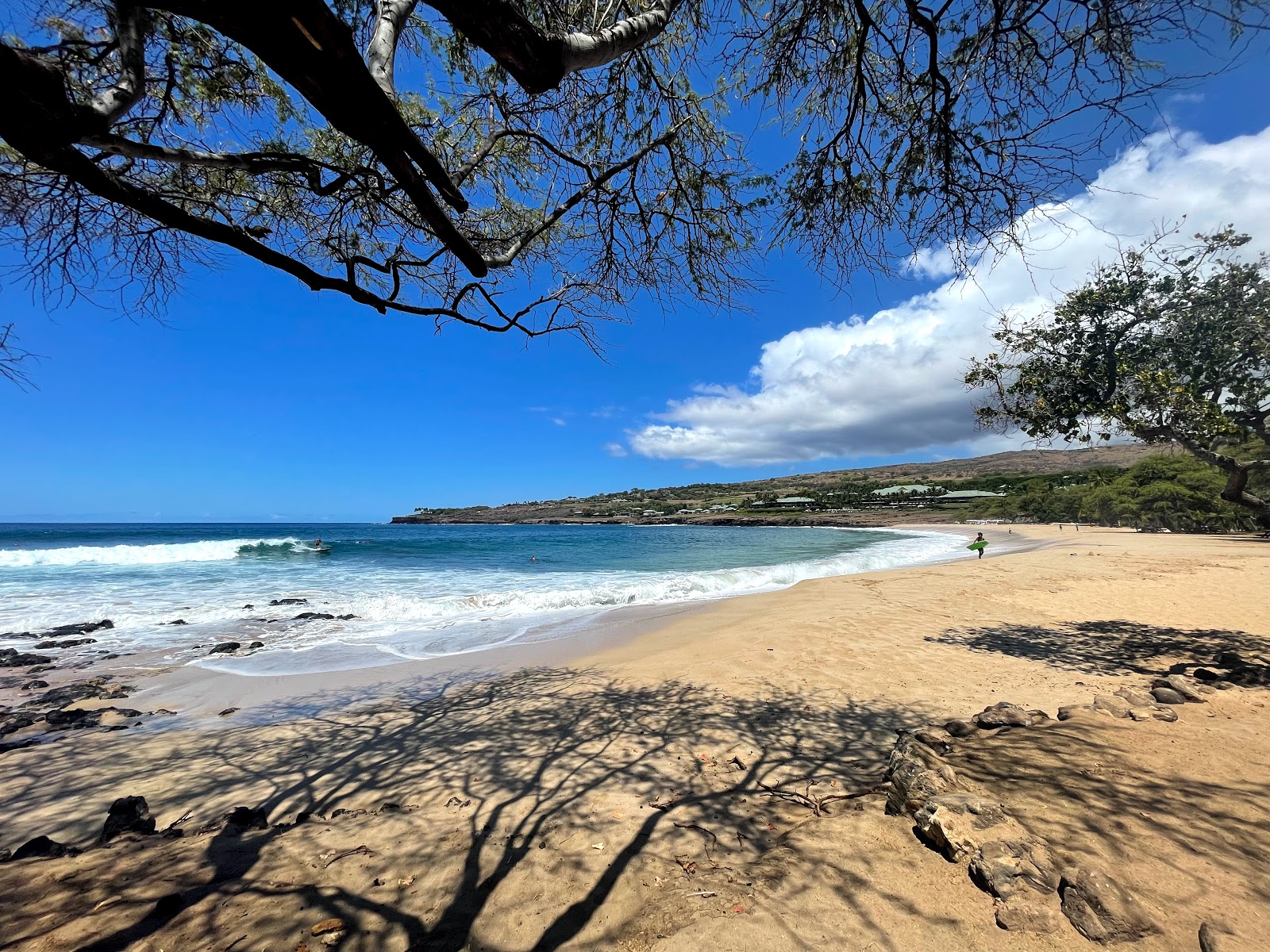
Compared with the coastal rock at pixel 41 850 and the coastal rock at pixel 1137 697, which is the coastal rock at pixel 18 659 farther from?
the coastal rock at pixel 1137 697

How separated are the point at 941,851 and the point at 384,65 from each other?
4460 millimetres

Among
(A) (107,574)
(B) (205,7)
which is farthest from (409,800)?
(A) (107,574)

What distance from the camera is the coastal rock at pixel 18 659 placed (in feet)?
25.8

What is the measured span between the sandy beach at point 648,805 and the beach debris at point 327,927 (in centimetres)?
1

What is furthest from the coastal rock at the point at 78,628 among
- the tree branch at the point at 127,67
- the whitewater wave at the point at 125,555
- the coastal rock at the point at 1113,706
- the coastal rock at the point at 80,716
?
the whitewater wave at the point at 125,555

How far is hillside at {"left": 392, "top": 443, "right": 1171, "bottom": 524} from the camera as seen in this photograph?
69.6 m

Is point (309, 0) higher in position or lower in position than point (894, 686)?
higher

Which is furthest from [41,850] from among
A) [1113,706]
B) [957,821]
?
[1113,706]

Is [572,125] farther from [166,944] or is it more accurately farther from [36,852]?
[36,852]

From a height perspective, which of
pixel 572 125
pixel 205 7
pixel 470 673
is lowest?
pixel 470 673

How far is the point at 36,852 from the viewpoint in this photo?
9.31 ft

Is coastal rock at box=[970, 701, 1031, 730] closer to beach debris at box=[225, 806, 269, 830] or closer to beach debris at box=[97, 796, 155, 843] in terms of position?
beach debris at box=[225, 806, 269, 830]

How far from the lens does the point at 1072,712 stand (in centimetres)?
400

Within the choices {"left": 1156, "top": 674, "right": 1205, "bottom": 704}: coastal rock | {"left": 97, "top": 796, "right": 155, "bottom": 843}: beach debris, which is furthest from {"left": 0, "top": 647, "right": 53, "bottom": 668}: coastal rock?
{"left": 1156, "top": 674, "right": 1205, "bottom": 704}: coastal rock
